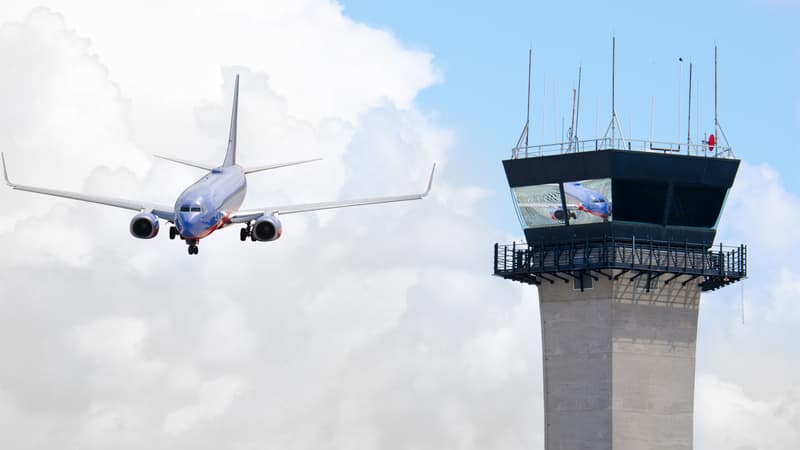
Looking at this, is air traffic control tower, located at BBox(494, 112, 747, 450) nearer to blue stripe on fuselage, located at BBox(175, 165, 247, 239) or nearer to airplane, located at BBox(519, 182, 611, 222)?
airplane, located at BBox(519, 182, 611, 222)

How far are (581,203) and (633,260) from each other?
591 centimetres

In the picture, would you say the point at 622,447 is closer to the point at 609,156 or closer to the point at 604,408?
the point at 604,408

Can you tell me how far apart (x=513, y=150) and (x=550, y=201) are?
5.69 meters

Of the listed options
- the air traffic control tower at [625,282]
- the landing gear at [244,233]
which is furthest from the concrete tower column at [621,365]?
the landing gear at [244,233]

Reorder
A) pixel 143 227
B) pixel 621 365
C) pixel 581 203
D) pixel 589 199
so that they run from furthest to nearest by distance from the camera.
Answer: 1. pixel 581 203
2. pixel 589 199
3. pixel 621 365
4. pixel 143 227

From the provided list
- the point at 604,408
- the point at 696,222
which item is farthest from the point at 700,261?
the point at 604,408

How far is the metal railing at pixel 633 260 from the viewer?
17362 centimetres

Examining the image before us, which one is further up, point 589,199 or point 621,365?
point 589,199

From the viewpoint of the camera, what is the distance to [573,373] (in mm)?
174500

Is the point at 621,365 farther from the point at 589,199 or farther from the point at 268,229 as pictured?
the point at 268,229

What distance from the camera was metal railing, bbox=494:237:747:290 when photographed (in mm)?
173625

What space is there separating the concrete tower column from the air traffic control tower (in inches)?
3.0

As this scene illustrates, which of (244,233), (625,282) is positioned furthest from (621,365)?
(244,233)

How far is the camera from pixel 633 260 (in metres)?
174
